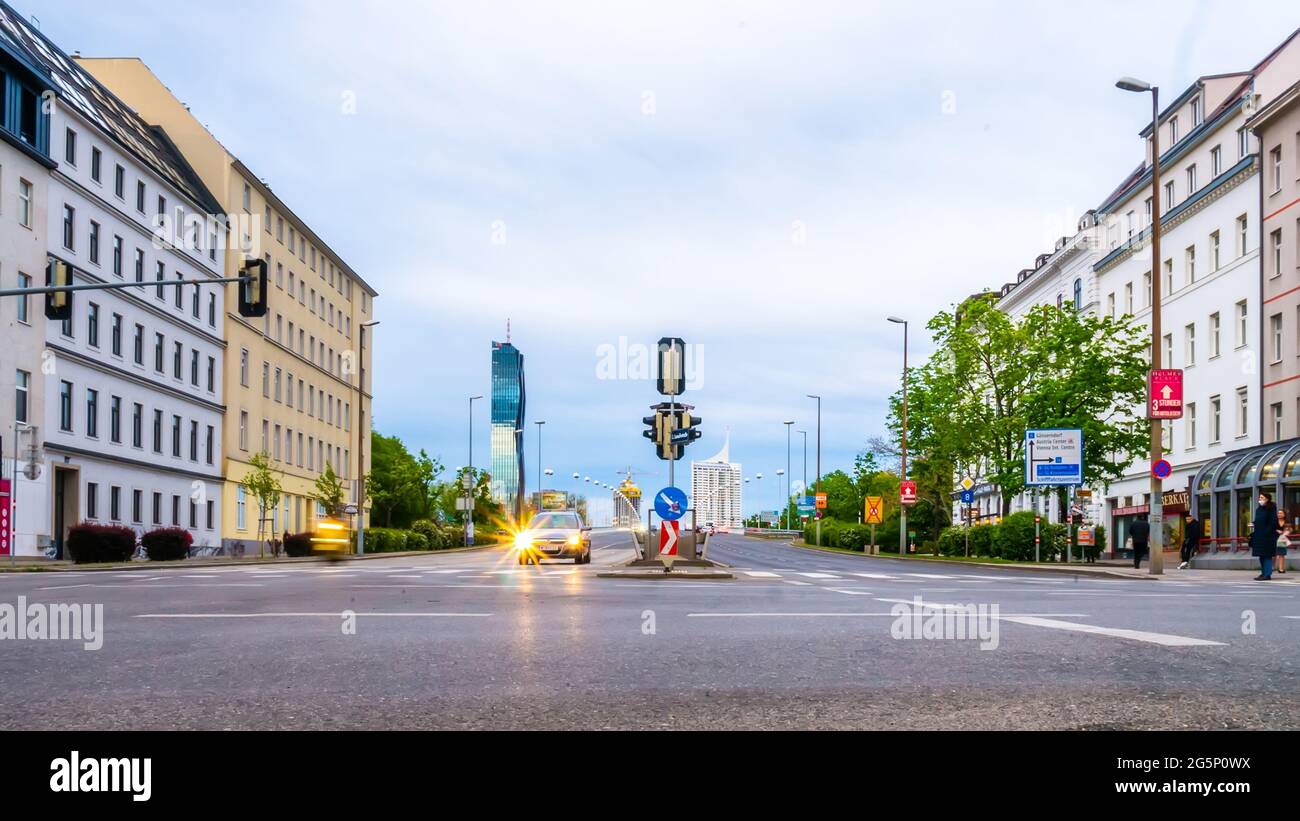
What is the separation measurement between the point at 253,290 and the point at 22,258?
25.0 meters

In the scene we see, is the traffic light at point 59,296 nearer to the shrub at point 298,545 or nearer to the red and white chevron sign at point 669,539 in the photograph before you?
the red and white chevron sign at point 669,539

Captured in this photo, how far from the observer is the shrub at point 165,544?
44.5 meters

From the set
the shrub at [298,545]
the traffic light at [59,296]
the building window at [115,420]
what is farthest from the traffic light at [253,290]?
the shrub at [298,545]

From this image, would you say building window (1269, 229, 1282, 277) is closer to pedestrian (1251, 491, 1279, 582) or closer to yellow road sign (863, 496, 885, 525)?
pedestrian (1251, 491, 1279, 582)

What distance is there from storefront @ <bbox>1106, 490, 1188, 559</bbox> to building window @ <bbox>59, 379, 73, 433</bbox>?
3883 centimetres

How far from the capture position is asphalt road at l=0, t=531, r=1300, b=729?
537cm

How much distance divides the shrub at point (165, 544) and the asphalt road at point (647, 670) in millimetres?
32446

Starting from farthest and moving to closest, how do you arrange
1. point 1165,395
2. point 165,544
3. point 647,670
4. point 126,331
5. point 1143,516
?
1. point 1143,516
2. point 126,331
3. point 165,544
4. point 1165,395
5. point 647,670

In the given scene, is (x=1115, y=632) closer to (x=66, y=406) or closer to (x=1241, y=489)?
(x=1241, y=489)

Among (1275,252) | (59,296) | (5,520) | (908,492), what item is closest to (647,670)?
(59,296)

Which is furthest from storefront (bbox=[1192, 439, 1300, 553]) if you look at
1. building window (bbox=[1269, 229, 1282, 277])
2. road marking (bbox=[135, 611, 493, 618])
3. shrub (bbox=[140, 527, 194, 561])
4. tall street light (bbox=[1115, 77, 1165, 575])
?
road marking (bbox=[135, 611, 493, 618])

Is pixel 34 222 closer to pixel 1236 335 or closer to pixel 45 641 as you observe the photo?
pixel 45 641

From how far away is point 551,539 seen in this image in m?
39.1
